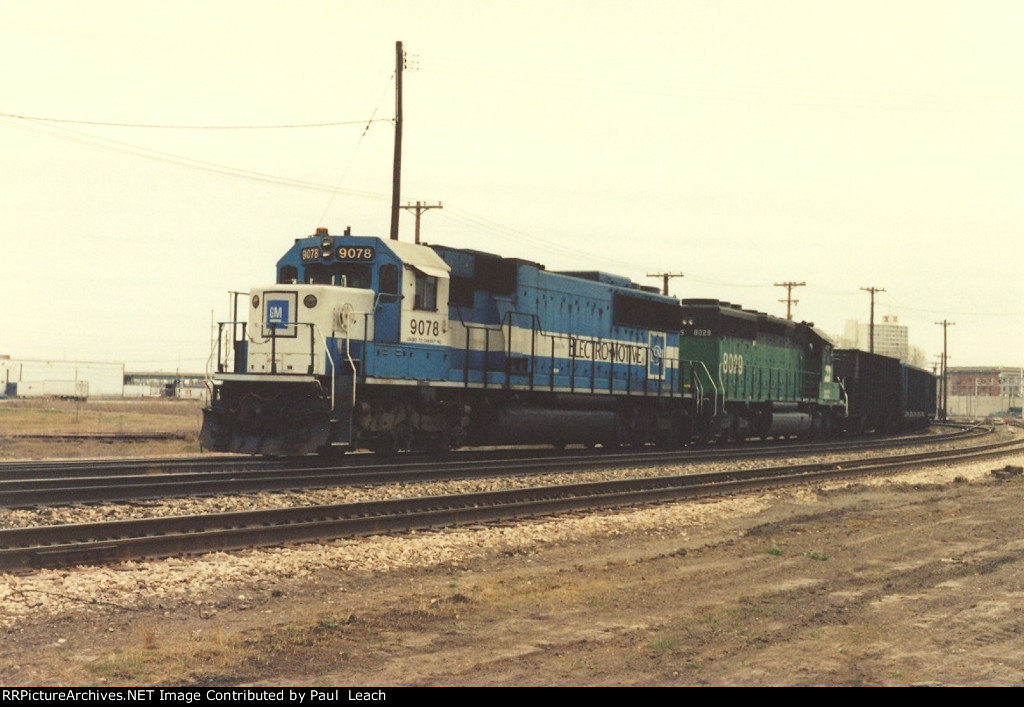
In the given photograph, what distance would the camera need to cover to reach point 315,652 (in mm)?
7000

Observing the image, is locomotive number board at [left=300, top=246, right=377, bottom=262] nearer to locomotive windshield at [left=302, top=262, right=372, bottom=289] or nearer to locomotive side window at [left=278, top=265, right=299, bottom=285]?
locomotive windshield at [left=302, top=262, right=372, bottom=289]

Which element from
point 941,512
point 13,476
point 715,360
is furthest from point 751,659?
point 715,360

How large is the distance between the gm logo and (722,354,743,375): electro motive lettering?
15675mm

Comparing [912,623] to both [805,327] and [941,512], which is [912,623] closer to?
[941,512]

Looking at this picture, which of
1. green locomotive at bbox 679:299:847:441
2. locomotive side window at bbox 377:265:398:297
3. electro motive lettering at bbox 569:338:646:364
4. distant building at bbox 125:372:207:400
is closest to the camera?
locomotive side window at bbox 377:265:398:297

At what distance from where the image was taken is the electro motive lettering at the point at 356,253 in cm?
2027

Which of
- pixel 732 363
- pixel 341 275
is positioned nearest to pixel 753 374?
pixel 732 363

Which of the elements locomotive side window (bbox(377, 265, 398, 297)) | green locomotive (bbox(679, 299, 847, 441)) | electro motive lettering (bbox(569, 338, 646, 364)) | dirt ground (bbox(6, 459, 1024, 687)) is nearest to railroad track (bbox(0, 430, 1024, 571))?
dirt ground (bbox(6, 459, 1024, 687))

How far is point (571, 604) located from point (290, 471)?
9666mm

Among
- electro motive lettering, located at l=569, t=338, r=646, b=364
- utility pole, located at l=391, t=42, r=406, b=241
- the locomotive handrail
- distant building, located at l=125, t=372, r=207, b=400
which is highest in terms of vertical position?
utility pole, located at l=391, t=42, r=406, b=241

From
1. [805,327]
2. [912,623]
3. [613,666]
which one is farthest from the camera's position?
[805,327]

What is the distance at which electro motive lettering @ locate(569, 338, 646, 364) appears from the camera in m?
25.8

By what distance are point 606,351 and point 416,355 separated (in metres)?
7.43

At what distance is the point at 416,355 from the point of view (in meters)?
20.9
